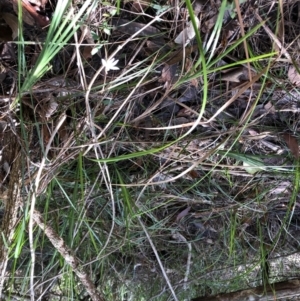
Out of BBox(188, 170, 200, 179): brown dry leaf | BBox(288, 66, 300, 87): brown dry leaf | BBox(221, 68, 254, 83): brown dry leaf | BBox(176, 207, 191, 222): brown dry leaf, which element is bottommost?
BBox(176, 207, 191, 222): brown dry leaf

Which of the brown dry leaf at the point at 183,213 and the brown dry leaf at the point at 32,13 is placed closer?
the brown dry leaf at the point at 32,13

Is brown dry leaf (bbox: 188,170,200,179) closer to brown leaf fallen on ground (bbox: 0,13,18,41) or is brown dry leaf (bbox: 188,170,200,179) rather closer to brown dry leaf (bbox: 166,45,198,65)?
brown dry leaf (bbox: 166,45,198,65)

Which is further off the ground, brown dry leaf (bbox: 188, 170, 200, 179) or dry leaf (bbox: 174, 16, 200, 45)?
dry leaf (bbox: 174, 16, 200, 45)

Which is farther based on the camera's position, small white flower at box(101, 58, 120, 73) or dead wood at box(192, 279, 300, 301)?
dead wood at box(192, 279, 300, 301)

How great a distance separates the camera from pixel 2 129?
30.8 inches

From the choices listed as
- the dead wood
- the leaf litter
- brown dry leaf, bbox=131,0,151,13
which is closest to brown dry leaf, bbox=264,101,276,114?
the leaf litter

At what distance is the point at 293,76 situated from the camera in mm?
774

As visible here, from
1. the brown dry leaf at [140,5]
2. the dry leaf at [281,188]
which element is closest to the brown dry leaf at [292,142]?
the dry leaf at [281,188]

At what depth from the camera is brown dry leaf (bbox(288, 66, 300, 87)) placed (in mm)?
764

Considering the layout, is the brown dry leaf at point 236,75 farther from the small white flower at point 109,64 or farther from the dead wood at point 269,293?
the dead wood at point 269,293

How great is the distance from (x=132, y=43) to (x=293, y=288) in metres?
0.67

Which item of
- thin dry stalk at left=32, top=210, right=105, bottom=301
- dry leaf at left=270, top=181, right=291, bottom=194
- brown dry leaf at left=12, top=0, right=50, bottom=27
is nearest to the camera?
brown dry leaf at left=12, top=0, right=50, bottom=27

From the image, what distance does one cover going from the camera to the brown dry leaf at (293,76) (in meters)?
0.76

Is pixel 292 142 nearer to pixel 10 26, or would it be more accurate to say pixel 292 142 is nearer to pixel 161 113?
pixel 161 113
